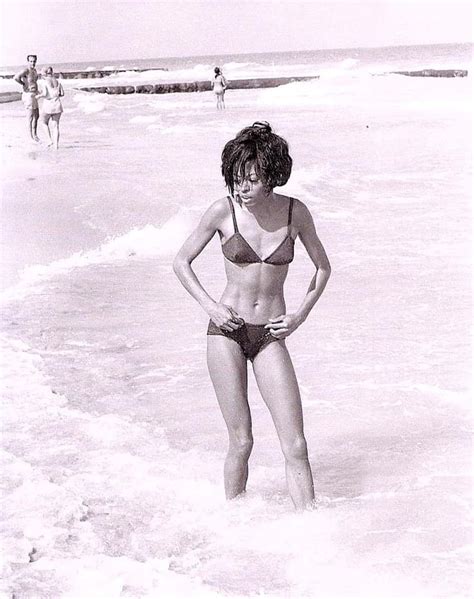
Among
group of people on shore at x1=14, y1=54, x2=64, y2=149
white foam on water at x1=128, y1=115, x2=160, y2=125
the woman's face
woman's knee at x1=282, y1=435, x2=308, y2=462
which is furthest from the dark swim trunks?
white foam on water at x1=128, y1=115, x2=160, y2=125

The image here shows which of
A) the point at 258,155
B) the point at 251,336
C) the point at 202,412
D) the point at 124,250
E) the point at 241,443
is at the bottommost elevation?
the point at 124,250

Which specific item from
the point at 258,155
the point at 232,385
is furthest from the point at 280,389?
the point at 258,155

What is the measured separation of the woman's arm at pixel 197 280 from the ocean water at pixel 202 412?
3.04 ft

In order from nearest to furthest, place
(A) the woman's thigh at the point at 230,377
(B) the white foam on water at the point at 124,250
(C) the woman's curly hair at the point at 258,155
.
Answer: (C) the woman's curly hair at the point at 258,155
(A) the woman's thigh at the point at 230,377
(B) the white foam on water at the point at 124,250

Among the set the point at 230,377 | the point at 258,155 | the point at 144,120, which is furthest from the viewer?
the point at 144,120

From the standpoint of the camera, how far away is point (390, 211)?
39.9ft

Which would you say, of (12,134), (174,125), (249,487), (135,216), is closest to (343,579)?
(249,487)

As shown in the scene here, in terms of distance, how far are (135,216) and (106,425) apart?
21.2 feet

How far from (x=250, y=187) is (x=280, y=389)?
2.72 feet

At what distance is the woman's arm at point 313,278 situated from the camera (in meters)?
3.75

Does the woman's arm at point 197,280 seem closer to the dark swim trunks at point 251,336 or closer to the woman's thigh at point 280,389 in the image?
the dark swim trunks at point 251,336

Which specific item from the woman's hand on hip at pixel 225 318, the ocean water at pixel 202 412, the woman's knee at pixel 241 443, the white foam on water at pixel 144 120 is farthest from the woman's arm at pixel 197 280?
the white foam on water at pixel 144 120

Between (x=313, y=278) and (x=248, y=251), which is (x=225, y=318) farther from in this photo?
(x=313, y=278)

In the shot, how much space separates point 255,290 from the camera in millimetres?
3787
